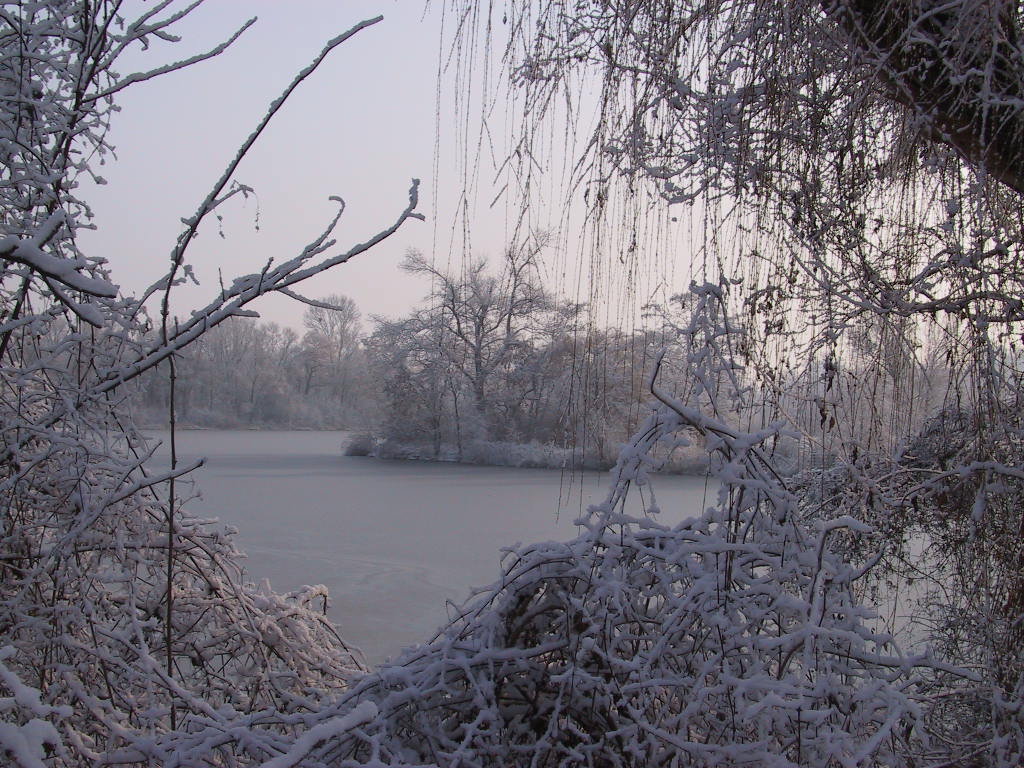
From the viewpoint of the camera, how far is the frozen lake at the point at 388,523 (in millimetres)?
4312

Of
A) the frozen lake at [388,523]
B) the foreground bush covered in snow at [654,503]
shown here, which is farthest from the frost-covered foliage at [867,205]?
the frozen lake at [388,523]

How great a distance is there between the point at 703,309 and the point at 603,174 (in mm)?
445

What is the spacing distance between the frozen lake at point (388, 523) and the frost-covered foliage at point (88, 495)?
0.44m

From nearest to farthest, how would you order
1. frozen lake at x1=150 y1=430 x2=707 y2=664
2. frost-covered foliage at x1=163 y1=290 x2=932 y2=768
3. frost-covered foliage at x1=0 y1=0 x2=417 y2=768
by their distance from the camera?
frost-covered foliage at x1=163 y1=290 x2=932 y2=768 → frost-covered foliage at x1=0 y1=0 x2=417 y2=768 → frozen lake at x1=150 y1=430 x2=707 y2=664

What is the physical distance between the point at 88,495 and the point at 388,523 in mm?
5086

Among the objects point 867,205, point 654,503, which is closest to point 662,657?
point 654,503

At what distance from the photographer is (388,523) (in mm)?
6703

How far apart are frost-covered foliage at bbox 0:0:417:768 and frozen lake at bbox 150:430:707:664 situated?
44cm

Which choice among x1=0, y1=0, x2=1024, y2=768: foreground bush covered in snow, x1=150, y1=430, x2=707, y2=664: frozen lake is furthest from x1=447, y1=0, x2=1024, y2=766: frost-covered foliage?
x1=150, y1=430, x2=707, y2=664: frozen lake

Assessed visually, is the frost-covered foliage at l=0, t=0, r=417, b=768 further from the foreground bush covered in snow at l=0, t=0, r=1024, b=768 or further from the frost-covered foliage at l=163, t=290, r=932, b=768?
the frost-covered foliage at l=163, t=290, r=932, b=768

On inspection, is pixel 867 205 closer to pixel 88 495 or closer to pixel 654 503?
pixel 654 503

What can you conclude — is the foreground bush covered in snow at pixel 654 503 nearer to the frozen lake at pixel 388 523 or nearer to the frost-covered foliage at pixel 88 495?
the frost-covered foliage at pixel 88 495

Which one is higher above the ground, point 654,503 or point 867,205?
point 867,205

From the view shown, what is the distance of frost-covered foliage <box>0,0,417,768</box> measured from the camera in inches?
54.4
